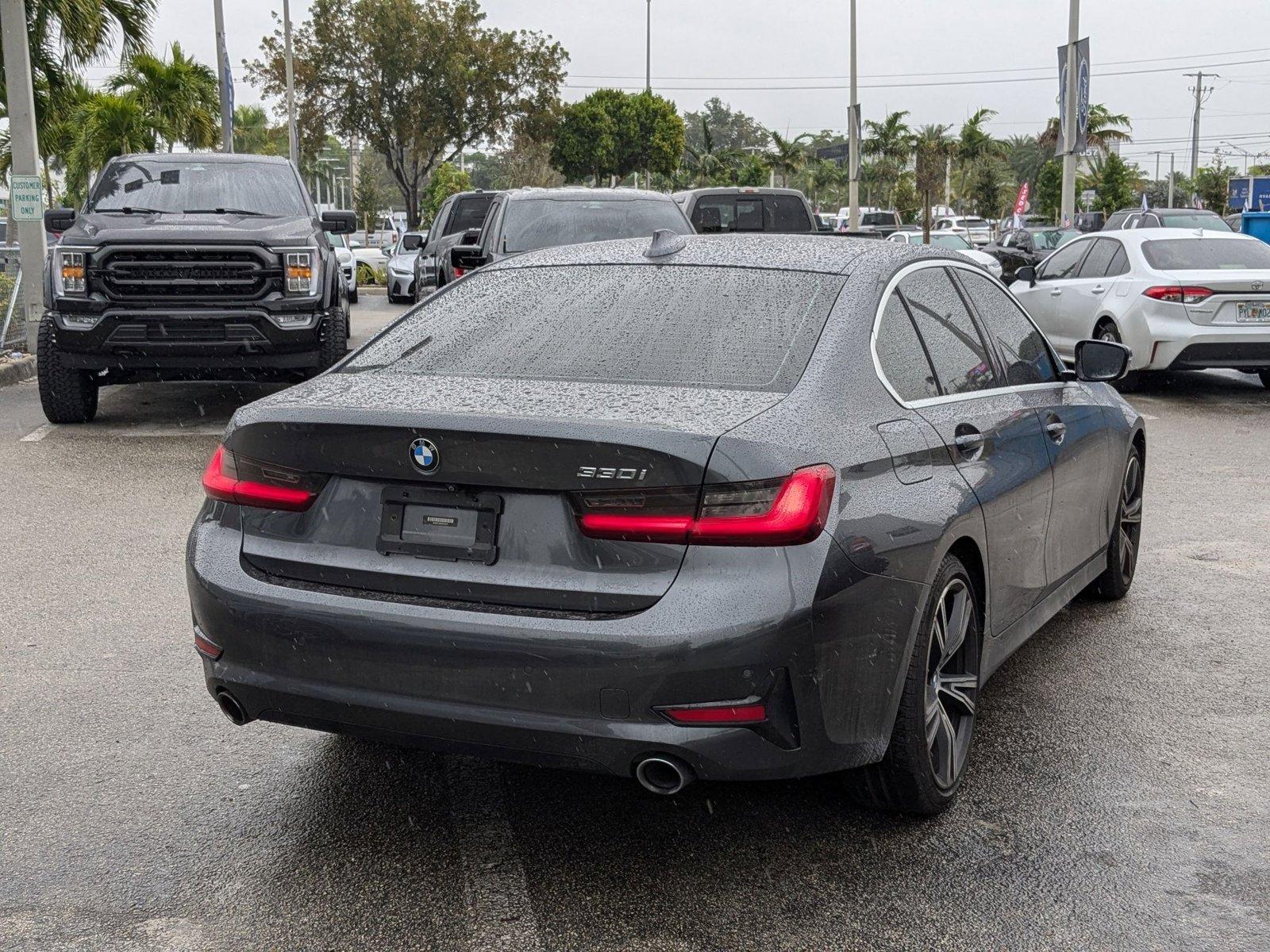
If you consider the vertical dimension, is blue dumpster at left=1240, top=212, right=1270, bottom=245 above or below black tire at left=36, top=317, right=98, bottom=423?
above

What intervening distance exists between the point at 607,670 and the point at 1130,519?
3747mm

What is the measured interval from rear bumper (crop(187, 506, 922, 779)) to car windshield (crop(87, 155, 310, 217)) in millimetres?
9112

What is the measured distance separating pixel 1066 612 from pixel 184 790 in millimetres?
3700

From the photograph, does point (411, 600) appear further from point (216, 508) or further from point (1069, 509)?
point (1069, 509)

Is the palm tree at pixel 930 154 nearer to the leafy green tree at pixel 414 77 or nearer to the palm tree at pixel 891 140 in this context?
the palm tree at pixel 891 140

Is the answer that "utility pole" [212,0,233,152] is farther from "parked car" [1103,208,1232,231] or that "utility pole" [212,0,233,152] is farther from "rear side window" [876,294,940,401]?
"rear side window" [876,294,940,401]

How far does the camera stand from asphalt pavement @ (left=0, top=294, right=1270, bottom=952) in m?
3.32

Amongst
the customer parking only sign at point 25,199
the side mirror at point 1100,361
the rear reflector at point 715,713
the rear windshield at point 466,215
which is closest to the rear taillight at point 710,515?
the rear reflector at point 715,713

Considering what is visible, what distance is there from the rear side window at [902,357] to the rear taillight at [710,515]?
0.77 m

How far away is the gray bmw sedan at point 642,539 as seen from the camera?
3207 mm

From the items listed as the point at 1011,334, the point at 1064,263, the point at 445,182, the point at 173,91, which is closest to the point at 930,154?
the point at 445,182

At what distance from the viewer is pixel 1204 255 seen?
44.8 feet

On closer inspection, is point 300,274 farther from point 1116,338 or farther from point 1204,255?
point 1204,255

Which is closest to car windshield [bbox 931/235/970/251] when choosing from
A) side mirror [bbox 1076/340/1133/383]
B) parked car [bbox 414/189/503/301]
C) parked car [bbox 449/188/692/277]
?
parked car [bbox 414/189/503/301]
